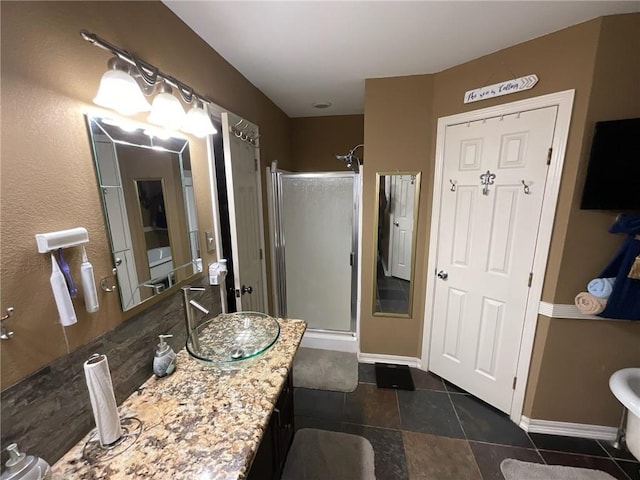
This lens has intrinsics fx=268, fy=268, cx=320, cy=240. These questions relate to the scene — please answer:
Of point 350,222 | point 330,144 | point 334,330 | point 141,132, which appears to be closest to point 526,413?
point 334,330

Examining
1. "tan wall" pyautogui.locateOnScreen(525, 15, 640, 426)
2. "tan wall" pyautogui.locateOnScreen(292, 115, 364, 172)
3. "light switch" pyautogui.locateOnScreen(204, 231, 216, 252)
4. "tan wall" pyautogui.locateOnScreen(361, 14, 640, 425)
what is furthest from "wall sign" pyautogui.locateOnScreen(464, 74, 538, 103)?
"light switch" pyautogui.locateOnScreen(204, 231, 216, 252)

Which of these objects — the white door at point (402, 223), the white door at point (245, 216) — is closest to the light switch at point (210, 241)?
the white door at point (245, 216)

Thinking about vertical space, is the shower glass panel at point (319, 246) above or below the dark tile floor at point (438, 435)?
above

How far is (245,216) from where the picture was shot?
2.00 m

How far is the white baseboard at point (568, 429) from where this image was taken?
175cm

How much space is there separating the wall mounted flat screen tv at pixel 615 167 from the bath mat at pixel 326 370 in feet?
6.84

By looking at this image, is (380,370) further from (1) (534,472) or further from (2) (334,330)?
(1) (534,472)

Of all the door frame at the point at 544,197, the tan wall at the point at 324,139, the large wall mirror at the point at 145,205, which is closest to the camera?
the large wall mirror at the point at 145,205

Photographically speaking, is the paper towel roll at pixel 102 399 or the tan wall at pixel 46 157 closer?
A: the tan wall at pixel 46 157

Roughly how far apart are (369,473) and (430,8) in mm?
2492

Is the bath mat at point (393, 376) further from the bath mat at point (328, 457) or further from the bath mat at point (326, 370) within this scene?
the bath mat at point (328, 457)

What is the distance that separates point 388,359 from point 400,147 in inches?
75.2

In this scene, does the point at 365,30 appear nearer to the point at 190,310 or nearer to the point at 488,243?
the point at 488,243

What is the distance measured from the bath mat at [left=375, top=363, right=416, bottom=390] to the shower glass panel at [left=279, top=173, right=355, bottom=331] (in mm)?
518
